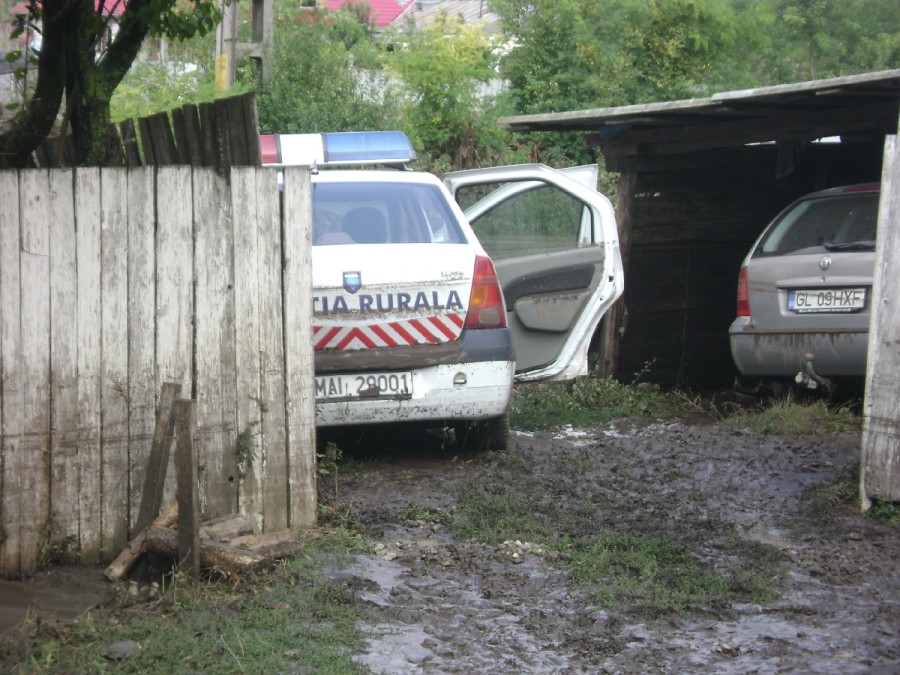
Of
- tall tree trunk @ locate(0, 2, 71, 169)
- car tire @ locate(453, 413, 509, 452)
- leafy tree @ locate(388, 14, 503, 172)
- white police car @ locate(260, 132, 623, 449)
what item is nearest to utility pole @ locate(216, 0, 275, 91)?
leafy tree @ locate(388, 14, 503, 172)

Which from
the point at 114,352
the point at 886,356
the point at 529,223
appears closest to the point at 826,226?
the point at 529,223

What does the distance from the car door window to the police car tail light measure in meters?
2.40

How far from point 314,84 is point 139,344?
1126 centimetres

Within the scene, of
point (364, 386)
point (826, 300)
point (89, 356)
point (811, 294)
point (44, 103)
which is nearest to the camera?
point (89, 356)

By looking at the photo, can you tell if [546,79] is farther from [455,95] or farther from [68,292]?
[68,292]

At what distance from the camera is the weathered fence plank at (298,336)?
4.66 m

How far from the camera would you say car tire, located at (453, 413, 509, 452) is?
6430 mm

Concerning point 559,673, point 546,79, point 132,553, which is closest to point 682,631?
point 559,673

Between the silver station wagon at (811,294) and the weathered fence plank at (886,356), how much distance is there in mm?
2446

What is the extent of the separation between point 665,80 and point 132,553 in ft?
53.8

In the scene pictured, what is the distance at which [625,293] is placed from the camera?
32.0 ft

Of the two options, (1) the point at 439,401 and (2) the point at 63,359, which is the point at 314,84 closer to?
(1) the point at 439,401

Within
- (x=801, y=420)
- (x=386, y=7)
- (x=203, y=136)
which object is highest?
(x=386, y=7)

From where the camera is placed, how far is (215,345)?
4.55 metres
